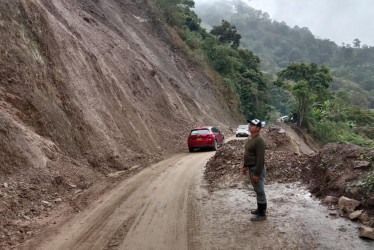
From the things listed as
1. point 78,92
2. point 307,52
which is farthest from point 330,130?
point 307,52

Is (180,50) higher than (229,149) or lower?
higher

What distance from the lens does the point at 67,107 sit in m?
12.1

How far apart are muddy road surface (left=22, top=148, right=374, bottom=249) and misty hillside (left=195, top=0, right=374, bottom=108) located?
245ft

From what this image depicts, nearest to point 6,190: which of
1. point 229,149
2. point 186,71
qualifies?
point 229,149

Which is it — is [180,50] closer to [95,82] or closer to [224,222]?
[95,82]

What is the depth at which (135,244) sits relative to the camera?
525cm

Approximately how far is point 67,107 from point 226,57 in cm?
3282

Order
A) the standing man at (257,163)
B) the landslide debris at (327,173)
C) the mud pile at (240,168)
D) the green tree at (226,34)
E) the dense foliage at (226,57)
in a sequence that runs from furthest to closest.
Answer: the green tree at (226,34) → the dense foliage at (226,57) → the mud pile at (240,168) → the standing man at (257,163) → the landslide debris at (327,173)

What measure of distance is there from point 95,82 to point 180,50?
22910mm

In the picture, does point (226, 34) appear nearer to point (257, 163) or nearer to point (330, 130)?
point (330, 130)

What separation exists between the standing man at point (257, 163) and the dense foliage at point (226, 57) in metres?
32.7

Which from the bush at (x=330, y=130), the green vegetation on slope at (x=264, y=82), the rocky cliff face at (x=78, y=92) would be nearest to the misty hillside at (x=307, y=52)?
the green vegetation on slope at (x=264, y=82)

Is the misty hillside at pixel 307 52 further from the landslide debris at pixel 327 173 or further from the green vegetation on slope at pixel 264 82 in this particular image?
the landslide debris at pixel 327 173

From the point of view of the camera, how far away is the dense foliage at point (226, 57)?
39219 mm
